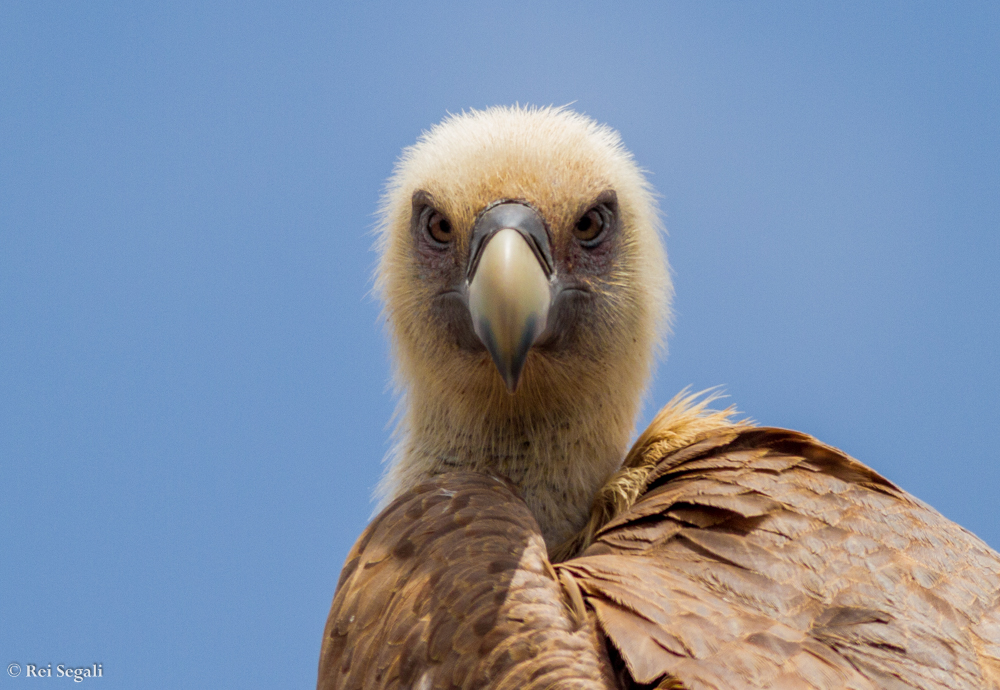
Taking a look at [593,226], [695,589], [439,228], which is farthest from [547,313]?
[695,589]

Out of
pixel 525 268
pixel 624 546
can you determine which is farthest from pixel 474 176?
pixel 624 546

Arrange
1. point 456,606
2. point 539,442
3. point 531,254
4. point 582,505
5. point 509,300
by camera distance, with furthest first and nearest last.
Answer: point 539,442 → point 582,505 → point 531,254 → point 509,300 → point 456,606

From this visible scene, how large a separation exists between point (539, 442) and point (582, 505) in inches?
12.1

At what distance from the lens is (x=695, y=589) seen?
2861mm

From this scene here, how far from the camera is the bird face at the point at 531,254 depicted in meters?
3.86

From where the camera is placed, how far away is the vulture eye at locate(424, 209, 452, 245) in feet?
13.2

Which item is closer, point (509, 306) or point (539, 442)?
point (509, 306)

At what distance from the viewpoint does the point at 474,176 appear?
3.95m

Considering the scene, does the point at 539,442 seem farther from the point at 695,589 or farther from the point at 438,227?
the point at 695,589


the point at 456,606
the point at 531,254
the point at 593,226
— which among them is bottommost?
the point at 456,606

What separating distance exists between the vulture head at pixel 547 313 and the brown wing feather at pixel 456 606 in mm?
619

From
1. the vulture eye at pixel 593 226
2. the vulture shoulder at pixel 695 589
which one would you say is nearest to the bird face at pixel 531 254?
the vulture eye at pixel 593 226

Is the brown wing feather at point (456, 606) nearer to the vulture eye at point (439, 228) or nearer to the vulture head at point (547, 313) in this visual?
the vulture head at point (547, 313)

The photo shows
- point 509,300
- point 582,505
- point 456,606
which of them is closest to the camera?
point 456,606
